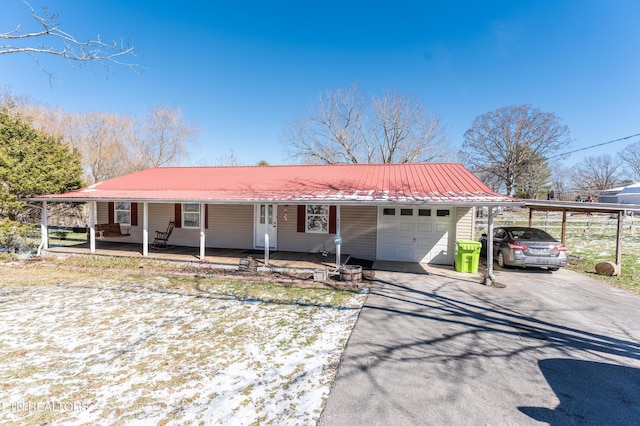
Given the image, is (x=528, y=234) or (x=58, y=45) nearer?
(x=58, y=45)

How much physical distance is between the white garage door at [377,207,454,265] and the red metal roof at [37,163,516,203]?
0.95 meters

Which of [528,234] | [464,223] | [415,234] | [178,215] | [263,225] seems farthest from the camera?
[178,215]

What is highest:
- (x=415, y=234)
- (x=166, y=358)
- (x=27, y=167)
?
(x=27, y=167)

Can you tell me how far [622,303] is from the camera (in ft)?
21.4

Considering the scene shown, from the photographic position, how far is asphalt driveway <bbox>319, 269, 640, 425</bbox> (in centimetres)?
302

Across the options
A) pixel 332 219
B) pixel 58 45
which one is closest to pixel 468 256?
pixel 332 219

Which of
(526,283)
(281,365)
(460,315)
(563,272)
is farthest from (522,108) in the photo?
(281,365)

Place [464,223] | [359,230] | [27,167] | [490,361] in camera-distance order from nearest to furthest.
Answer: [490,361] → [464,223] → [359,230] → [27,167]

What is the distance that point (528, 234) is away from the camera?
9375mm

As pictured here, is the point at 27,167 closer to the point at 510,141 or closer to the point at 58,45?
the point at 58,45

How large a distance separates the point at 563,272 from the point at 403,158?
687 inches

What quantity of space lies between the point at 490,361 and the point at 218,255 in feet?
28.9

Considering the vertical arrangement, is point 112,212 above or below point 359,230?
above

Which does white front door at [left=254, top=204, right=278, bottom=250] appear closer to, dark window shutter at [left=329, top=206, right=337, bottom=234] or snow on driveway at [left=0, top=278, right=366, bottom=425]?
dark window shutter at [left=329, top=206, right=337, bottom=234]
